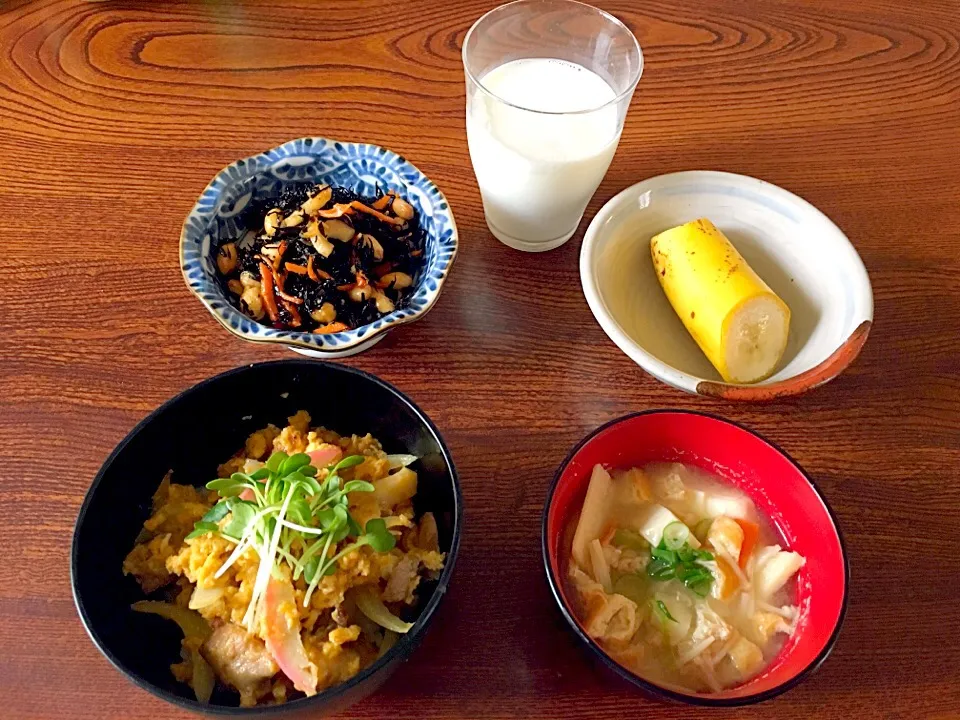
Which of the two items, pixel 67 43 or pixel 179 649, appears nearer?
pixel 179 649

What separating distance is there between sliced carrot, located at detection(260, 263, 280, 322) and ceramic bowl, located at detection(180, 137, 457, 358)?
6 cm

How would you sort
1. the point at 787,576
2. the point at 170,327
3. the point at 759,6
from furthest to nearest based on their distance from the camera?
the point at 759,6
the point at 170,327
the point at 787,576

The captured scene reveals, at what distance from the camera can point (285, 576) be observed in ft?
2.82

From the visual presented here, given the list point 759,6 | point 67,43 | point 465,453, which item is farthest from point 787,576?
point 67,43

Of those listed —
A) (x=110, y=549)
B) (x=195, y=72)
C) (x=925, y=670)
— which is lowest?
(x=925, y=670)

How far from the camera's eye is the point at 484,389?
121cm

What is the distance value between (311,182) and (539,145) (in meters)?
0.41

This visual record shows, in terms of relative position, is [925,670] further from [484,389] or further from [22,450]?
[22,450]

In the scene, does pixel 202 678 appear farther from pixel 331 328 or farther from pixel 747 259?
pixel 747 259

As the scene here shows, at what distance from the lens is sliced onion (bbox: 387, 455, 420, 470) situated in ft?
3.28

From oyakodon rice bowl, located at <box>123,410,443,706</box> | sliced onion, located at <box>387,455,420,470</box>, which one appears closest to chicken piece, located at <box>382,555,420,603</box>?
oyakodon rice bowl, located at <box>123,410,443,706</box>

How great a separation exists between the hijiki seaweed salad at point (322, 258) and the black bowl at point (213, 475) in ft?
0.60

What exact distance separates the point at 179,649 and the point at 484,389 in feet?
1.84

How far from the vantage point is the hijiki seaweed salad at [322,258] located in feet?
3.92
